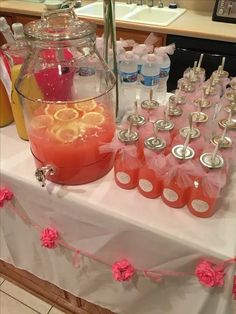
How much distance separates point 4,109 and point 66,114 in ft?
0.89

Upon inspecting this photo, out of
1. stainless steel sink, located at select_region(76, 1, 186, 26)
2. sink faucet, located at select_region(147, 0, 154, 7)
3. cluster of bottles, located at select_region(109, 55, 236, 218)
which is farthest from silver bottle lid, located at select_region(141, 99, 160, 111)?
sink faucet, located at select_region(147, 0, 154, 7)

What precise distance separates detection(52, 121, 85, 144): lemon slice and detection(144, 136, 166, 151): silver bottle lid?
0.52 ft

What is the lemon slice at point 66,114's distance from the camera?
72 centimetres

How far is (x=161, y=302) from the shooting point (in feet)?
2.52

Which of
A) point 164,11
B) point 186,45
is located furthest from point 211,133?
point 164,11

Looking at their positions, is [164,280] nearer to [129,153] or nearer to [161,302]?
[161,302]

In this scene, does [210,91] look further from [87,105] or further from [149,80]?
[87,105]

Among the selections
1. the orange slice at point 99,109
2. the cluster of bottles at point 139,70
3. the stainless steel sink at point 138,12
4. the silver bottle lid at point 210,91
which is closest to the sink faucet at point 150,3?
the stainless steel sink at point 138,12

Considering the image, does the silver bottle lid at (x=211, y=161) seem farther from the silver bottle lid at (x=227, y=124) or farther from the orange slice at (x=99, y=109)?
the orange slice at (x=99, y=109)

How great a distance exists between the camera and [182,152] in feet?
2.02

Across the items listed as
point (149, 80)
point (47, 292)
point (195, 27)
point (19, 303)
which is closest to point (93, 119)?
point (149, 80)

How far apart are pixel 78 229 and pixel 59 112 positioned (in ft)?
0.96

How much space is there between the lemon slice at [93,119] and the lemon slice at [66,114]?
0.02 meters

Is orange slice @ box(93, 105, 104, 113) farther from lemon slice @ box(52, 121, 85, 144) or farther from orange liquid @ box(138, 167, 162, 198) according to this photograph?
orange liquid @ box(138, 167, 162, 198)
